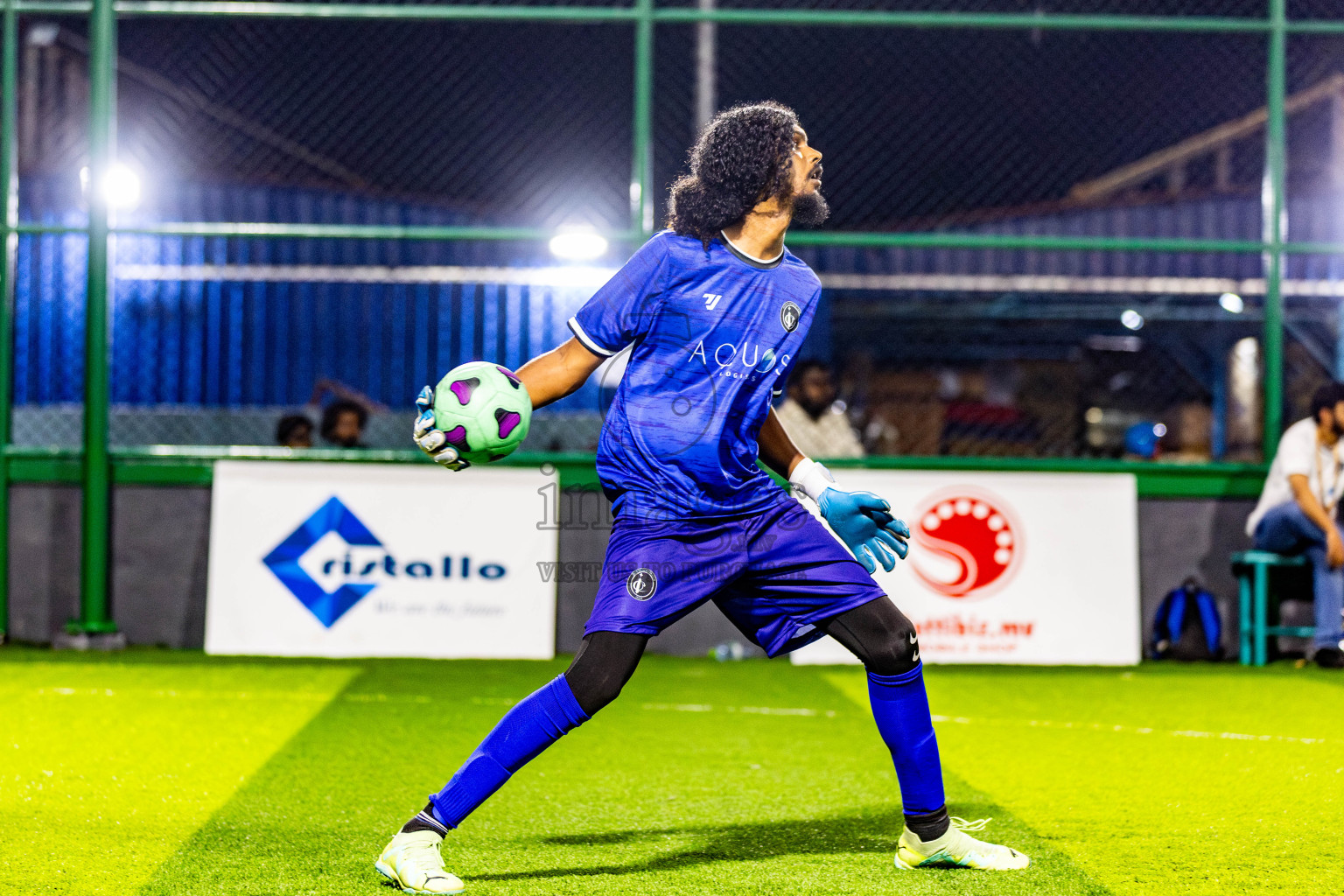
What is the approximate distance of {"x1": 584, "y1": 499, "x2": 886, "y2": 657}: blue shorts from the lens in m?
3.58

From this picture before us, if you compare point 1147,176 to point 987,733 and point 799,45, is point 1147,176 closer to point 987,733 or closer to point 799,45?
point 799,45

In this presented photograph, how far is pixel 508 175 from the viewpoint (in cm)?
1502

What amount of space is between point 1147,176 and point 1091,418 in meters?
3.91

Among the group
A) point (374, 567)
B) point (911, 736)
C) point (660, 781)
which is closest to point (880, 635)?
point (911, 736)

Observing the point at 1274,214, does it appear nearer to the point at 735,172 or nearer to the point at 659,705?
the point at 659,705

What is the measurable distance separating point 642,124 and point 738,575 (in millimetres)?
5676

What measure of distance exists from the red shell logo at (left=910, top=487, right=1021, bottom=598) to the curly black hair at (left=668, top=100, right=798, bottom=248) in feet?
15.6

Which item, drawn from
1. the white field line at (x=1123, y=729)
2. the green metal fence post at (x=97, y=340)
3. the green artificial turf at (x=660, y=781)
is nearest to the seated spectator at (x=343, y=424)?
the green metal fence post at (x=97, y=340)

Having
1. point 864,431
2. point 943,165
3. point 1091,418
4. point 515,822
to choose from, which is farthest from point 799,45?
point 1091,418

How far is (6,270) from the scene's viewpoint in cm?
868

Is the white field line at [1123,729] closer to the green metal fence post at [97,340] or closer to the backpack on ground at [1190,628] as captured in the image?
the backpack on ground at [1190,628]

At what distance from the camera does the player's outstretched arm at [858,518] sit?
12.6 ft

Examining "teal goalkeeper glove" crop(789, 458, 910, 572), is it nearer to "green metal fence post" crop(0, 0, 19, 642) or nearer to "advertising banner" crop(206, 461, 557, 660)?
"advertising banner" crop(206, 461, 557, 660)

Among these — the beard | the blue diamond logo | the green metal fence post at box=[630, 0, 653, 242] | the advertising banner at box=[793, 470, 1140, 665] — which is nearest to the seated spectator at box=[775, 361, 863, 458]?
the advertising banner at box=[793, 470, 1140, 665]
